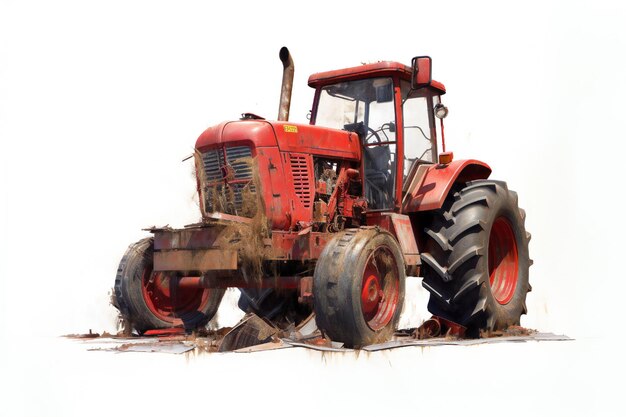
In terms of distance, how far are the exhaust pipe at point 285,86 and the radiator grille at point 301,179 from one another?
1.17 metres

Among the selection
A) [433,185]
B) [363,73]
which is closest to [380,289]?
[433,185]

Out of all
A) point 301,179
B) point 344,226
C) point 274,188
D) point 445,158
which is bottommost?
point 344,226

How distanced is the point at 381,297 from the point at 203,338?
1.94 m

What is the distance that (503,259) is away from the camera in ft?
32.9

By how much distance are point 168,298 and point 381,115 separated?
3.22m

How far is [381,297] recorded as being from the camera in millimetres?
8023

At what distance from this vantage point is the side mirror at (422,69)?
895cm

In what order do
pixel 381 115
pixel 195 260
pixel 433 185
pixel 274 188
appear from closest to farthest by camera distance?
pixel 195 260 → pixel 274 188 → pixel 433 185 → pixel 381 115

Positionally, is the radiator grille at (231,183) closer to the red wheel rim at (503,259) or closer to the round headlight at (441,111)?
the round headlight at (441,111)

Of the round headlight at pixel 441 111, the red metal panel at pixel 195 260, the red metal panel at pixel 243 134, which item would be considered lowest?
the red metal panel at pixel 195 260

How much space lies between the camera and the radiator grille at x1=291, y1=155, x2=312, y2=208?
27.6 feet

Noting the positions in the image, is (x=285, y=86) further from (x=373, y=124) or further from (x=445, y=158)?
(x=445, y=158)

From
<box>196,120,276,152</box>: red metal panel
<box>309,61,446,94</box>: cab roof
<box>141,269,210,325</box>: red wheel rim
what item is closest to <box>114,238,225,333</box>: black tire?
<box>141,269,210,325</box>: red wheel rim

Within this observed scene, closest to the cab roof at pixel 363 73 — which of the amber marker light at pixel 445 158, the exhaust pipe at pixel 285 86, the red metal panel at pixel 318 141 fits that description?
the exhaust pipe at pixel 285 86
